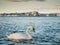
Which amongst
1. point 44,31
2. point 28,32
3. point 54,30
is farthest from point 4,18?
point 54,30

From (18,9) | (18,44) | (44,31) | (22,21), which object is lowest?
(18,44)

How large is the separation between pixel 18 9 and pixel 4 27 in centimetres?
30

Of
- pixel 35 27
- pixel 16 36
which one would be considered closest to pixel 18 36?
pixel 16 36

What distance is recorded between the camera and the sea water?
200 cm

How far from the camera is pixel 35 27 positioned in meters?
2.03

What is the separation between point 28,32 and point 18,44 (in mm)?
203

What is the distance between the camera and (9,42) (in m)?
2.00

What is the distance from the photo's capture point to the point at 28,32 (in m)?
2.00

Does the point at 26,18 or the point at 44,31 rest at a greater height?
the point at 26,18

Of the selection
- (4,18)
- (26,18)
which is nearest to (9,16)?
(4,18)

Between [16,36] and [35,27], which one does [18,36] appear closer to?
[16,36]

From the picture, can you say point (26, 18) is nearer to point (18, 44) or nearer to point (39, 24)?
point (39, 24)

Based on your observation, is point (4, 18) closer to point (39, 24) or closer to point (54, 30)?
point (39, 24)

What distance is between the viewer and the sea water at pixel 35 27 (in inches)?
78.7
